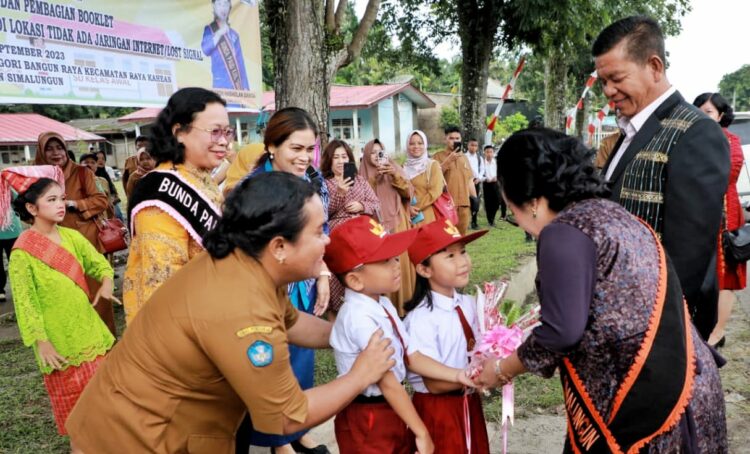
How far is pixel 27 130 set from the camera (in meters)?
25.1

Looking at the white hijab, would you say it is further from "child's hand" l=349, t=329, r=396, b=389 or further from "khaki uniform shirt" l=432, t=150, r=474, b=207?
"child's hand" l=349, t=329, r=396, b=389

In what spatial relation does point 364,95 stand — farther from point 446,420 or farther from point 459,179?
point 446,420

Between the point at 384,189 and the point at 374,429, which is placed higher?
the point at 384,189

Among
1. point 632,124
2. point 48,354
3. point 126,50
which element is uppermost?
point 126,50

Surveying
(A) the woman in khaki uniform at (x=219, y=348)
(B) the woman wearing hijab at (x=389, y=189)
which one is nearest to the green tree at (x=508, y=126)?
(B) the woman wearing hijab at (x=389, y=189)

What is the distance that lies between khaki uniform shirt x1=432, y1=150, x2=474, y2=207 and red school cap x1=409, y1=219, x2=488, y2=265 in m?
6.15

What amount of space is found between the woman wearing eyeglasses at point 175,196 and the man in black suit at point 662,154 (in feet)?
5.20

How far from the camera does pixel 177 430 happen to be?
1.59m

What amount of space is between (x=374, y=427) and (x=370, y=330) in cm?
40

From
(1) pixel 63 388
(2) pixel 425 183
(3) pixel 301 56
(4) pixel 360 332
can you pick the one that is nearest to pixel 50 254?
(1) pixel 63 388

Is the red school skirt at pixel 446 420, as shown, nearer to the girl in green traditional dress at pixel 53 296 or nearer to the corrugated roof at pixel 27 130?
the girl in green traditional dress at pixel 53 296

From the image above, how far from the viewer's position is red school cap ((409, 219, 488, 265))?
2328 millimetres

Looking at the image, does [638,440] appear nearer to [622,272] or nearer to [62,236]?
[622,272]

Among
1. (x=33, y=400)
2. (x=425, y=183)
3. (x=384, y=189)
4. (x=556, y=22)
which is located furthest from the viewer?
(x=556, y=22)
